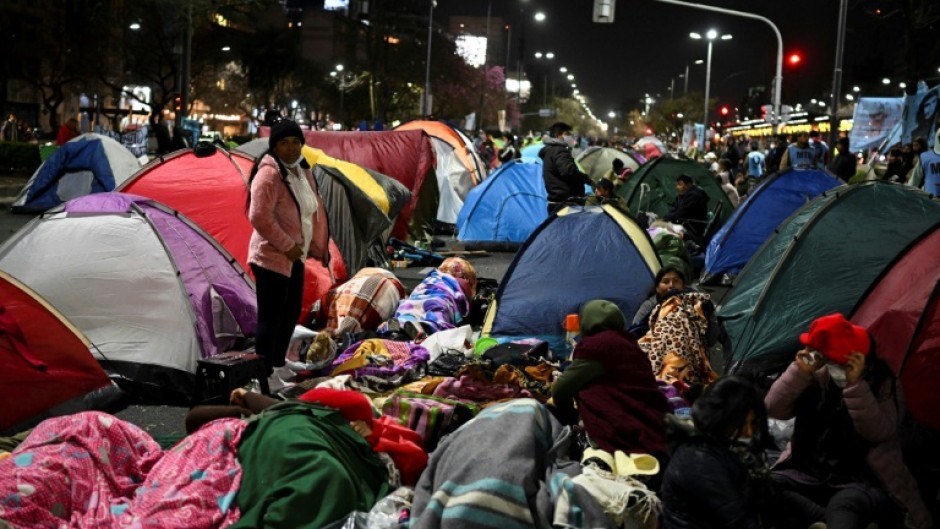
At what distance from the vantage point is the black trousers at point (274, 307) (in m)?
7.62

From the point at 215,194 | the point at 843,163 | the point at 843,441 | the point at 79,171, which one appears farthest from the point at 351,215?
the point at 843,163

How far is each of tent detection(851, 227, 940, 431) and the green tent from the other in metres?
9.48

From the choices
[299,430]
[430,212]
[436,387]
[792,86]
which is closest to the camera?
[299,430]

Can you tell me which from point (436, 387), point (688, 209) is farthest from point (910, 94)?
point (436, 387)

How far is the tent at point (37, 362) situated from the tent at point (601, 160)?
17656mm

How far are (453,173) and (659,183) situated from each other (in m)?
3.69

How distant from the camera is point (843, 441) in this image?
509cm

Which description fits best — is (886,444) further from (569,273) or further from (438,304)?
(438,304)

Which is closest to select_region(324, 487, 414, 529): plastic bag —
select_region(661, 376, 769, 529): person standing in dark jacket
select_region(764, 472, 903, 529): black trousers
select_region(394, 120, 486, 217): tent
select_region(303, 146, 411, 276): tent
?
select_region(661, 376, 769, 529): person standing in dark jacket

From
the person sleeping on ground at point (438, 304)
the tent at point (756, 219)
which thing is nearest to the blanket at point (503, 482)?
the person sleeping on ground at point (438, 304)

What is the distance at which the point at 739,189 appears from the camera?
66.8ft

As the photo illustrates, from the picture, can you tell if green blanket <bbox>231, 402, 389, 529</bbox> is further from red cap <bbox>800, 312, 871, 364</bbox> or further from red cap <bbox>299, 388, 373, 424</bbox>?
red cap <bbox>800, 312, 871, 364</bbox>

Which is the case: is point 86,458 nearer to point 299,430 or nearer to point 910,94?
point 299,430

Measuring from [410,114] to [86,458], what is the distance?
214 feet
